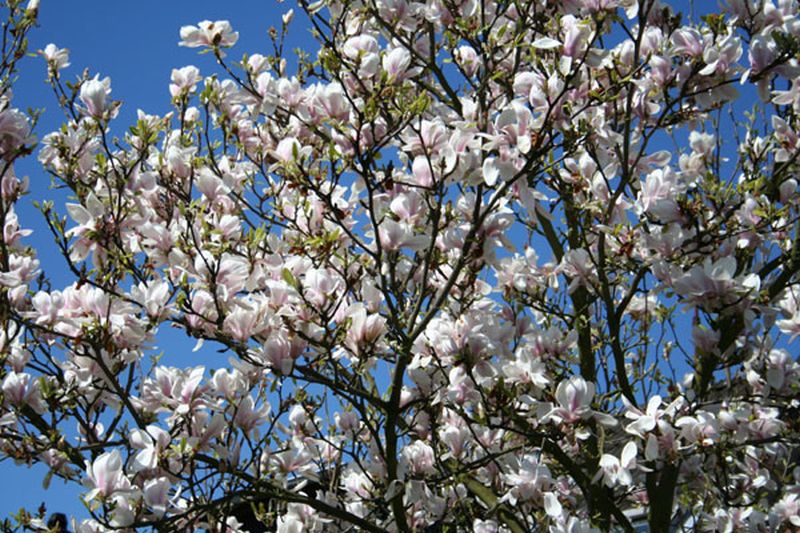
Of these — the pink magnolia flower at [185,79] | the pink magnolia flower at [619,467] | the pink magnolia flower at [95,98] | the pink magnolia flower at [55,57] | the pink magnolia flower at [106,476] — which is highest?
the pink magnolia flower at [55,57]

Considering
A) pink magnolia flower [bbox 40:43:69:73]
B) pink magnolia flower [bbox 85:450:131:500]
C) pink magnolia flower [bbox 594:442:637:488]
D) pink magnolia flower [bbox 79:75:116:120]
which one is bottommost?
pink magnolia flower [bbox 594:442:637:488]

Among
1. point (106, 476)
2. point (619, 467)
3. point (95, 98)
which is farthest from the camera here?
point (95, 98)

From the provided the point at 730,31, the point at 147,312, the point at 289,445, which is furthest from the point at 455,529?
the point at 730,31

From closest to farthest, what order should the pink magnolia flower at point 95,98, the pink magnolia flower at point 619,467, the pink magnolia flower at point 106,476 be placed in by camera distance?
the pink magnolia flower at point 106,476
the pink magnolia flower at point 619,467
the pink magnolia flower at point 95,98

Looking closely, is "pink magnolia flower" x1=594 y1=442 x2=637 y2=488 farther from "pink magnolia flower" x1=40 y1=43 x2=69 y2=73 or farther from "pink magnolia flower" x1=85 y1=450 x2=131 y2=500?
"pink magnolia flower" x1=40 y1=43 x2=69 y2=73

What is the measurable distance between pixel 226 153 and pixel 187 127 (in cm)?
42

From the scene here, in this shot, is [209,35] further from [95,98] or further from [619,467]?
[619,467]

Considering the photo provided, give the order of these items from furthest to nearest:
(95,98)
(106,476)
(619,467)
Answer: (95,98) < (619,467) < (106,476)

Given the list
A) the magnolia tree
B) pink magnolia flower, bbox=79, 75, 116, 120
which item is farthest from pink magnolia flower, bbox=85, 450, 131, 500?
pink magnolia flower, bbox=79, 75, 116, 120

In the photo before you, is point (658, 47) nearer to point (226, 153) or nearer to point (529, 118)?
point (529, 118)

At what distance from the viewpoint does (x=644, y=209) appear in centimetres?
378

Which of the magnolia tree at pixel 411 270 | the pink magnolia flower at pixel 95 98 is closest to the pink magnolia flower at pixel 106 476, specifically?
the magnolia tree at pixel 411 270

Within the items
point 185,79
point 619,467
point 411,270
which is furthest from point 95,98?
point 619,467

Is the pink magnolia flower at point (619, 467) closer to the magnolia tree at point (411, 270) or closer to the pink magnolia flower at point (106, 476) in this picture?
the magnolia tree at point (411, 270)
